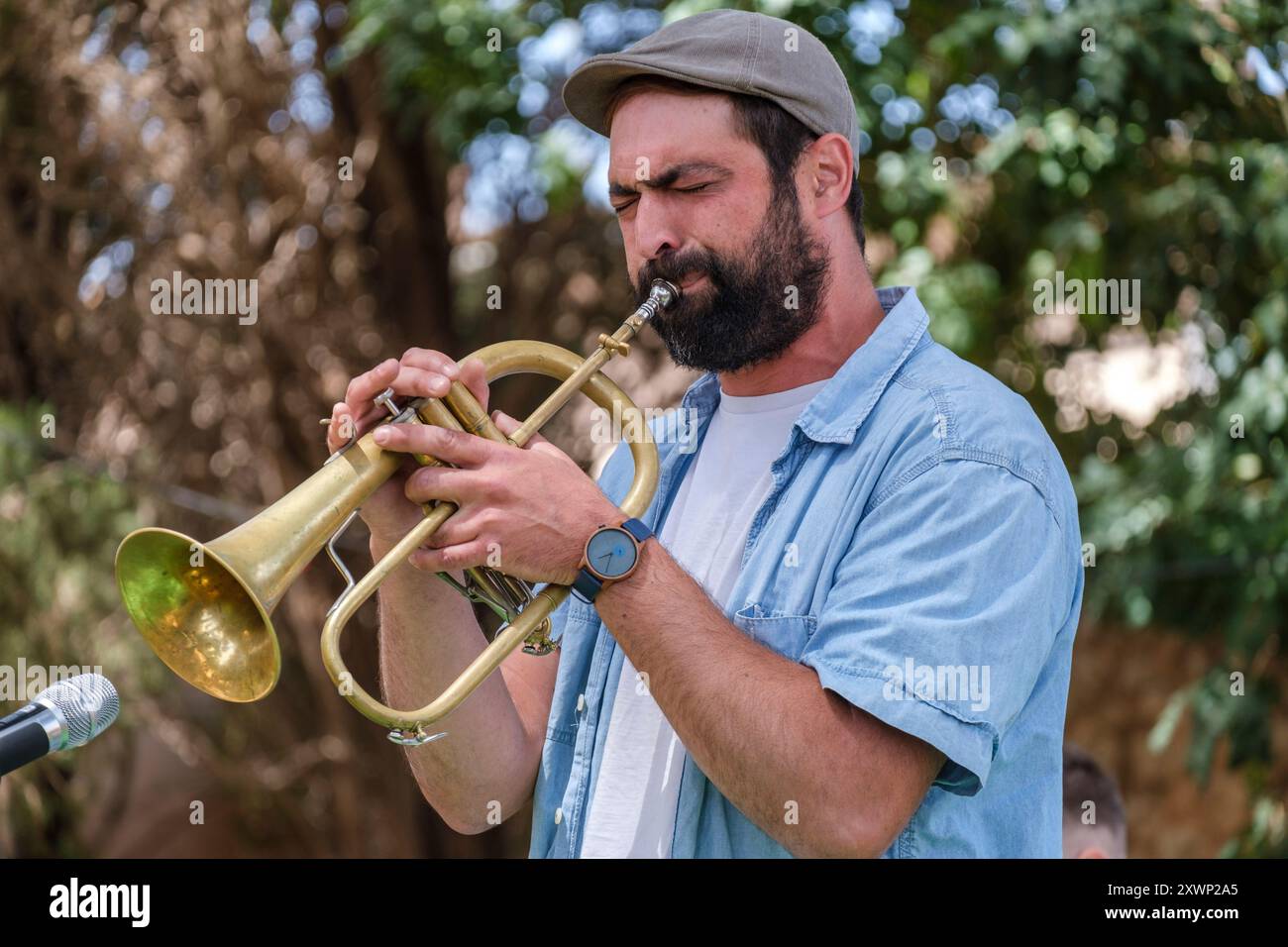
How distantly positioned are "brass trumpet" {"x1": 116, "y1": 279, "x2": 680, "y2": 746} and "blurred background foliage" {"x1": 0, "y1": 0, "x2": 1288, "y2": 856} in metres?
2.45

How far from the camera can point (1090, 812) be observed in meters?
3.48

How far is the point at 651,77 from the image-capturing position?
6.86 ft

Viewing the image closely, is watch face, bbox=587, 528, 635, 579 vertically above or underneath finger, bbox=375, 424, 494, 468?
underneath

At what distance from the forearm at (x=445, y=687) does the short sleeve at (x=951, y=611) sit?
594 mm

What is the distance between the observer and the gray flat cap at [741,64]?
6.63 feet

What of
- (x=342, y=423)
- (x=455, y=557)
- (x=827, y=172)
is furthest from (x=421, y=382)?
(x=827, y=172)

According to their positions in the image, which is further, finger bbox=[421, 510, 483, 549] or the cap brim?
the cap brim

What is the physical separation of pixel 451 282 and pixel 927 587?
5038 millimetres

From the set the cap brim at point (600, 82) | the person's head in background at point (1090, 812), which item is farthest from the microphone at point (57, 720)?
the person's head in background at point (1090, 812)

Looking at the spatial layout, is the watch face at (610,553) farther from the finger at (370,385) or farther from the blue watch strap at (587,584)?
the finger at (370,385)

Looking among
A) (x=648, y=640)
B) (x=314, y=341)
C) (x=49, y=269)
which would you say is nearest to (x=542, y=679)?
(x=648, y=640)

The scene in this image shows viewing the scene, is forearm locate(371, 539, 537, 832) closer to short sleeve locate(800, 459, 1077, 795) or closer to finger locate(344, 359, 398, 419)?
finger locate(344, 359, 398, 419)

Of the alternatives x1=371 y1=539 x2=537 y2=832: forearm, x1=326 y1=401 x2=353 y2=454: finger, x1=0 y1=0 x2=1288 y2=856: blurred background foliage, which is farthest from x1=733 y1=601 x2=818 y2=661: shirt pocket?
x1=0 y1=0 x2=1288 y2=856: blurred background foliage

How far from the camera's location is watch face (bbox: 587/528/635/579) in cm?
182
